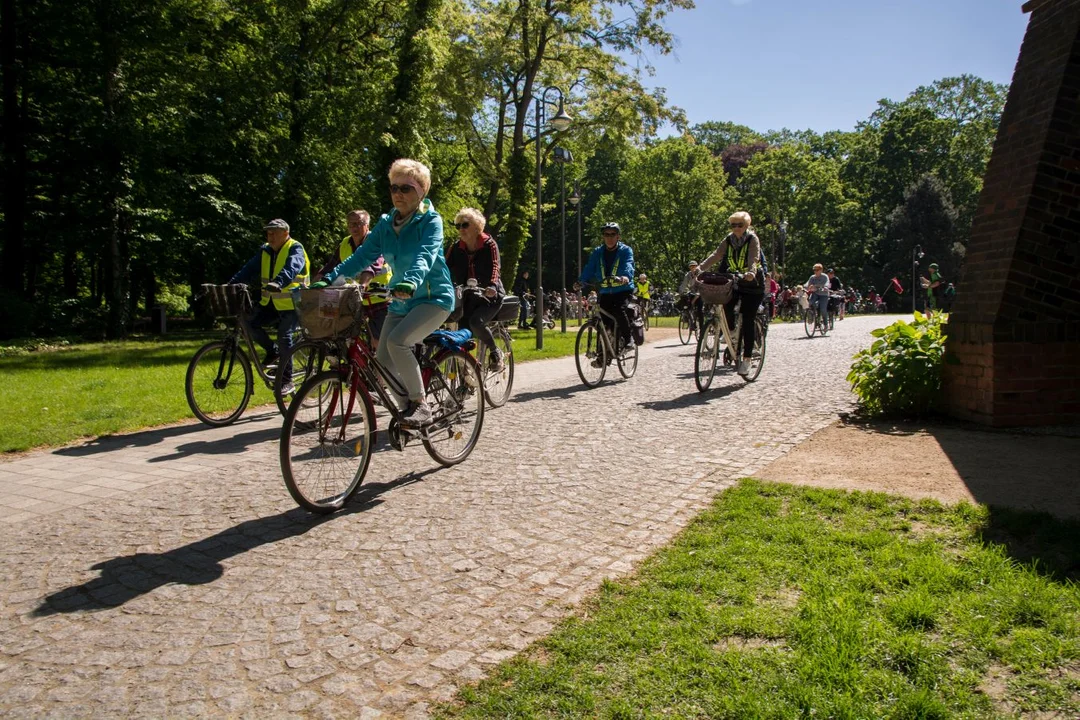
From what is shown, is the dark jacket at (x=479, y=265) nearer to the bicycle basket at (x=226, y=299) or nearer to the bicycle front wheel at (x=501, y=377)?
the bicycle front wheel at (x=501, y=377)

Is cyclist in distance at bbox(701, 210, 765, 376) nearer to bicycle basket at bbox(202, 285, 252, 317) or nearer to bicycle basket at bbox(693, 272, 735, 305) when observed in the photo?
bicycle basket at bbox(693, 272, 735, 305)

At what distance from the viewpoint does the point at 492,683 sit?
8.82 ft

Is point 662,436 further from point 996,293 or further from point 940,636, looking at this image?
point 940,636

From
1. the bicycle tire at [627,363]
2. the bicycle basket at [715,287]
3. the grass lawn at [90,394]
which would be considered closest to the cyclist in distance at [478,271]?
the bicycle basket at [715,287]

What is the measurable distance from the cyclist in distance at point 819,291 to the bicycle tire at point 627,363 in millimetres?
11146

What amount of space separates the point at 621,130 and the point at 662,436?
21.7 meters

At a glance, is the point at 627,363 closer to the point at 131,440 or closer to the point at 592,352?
the point at 592,352

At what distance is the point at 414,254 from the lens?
205 inches

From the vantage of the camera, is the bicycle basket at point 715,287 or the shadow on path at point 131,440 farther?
the bicycle basket at point 715,287

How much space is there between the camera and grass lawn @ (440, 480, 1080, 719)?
248 cm

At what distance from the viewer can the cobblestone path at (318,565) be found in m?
2.76

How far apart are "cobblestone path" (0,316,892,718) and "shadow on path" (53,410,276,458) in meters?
0.06

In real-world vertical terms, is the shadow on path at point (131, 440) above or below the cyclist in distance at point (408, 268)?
below

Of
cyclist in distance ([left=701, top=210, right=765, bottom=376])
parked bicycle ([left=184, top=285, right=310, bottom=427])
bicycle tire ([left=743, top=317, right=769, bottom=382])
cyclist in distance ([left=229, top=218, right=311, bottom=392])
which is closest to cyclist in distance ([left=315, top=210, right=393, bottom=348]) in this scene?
cyclist in distance ([left=229, top=218, right=311, bottom=392])
